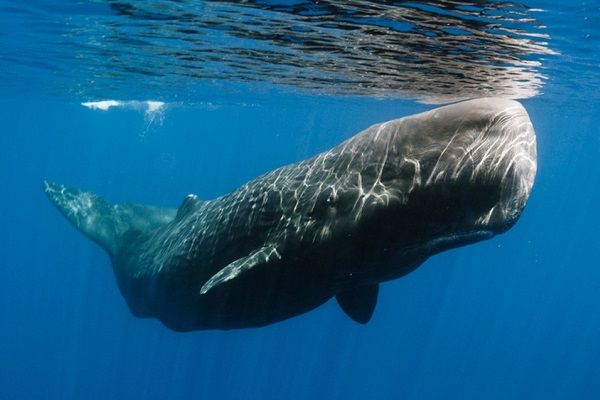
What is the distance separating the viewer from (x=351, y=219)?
18.7 ft

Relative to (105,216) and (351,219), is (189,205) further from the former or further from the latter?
(351,219)

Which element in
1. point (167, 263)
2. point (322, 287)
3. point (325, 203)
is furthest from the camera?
point (167, 263)

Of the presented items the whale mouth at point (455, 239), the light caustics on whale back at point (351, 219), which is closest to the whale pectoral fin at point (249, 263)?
the light caustics on whale back at point (351, 219)

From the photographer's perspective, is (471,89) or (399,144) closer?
(399,144)

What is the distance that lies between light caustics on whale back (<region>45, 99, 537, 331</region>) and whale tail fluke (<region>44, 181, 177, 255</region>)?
2698mm

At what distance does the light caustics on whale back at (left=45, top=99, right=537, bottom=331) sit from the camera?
482 cm

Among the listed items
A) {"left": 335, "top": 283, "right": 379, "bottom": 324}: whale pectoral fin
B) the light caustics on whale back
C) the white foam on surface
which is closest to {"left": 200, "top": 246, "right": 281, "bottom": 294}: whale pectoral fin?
the light caustics on whale back

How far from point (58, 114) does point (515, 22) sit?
180 ft

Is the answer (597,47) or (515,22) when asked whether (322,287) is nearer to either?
(515,22)

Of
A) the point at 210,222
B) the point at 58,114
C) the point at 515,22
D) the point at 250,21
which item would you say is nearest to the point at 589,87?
the point at 515,22

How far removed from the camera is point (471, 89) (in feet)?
67.7

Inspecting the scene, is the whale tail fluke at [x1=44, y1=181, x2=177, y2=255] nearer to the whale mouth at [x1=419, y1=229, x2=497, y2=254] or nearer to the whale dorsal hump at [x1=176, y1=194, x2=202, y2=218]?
the whale dorsal hump at [x1=176, y1=194, x2=202, y2=218]

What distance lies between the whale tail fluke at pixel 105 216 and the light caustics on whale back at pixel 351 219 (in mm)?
2698

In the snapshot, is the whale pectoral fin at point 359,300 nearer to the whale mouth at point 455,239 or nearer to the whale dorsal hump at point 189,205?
the whale mouth at point 455,239
